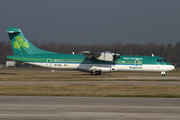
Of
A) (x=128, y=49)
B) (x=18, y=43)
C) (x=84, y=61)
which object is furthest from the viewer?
(x=128, y=49)

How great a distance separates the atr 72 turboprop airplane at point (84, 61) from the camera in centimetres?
4225

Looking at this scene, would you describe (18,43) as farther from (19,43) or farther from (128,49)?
(128,49)

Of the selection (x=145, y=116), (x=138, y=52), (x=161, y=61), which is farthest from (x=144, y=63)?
(x=138, y=52)

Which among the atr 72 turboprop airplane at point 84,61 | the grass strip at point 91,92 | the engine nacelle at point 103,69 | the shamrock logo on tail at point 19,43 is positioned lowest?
the grass strip at point 91,92

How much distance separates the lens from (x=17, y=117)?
10.1 m

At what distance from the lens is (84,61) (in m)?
42.8

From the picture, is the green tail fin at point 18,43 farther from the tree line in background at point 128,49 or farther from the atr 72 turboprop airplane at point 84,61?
the tree line in background at point 128,49

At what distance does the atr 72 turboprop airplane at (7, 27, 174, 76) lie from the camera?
42.2 metres

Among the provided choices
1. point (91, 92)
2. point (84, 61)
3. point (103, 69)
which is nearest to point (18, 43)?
point (84, 61)

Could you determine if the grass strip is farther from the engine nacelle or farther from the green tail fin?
the green tail fin

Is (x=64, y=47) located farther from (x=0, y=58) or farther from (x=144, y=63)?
(x=144, y=63)

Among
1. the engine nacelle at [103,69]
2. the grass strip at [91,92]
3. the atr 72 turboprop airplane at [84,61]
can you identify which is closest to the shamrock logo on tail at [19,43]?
the atr 72 turboprop airplane at [84,61]

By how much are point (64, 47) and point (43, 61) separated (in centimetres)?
8020

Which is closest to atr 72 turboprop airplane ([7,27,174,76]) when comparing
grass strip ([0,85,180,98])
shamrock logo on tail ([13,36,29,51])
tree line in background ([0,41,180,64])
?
shamrock logo on tail ([13,36,29,51])
